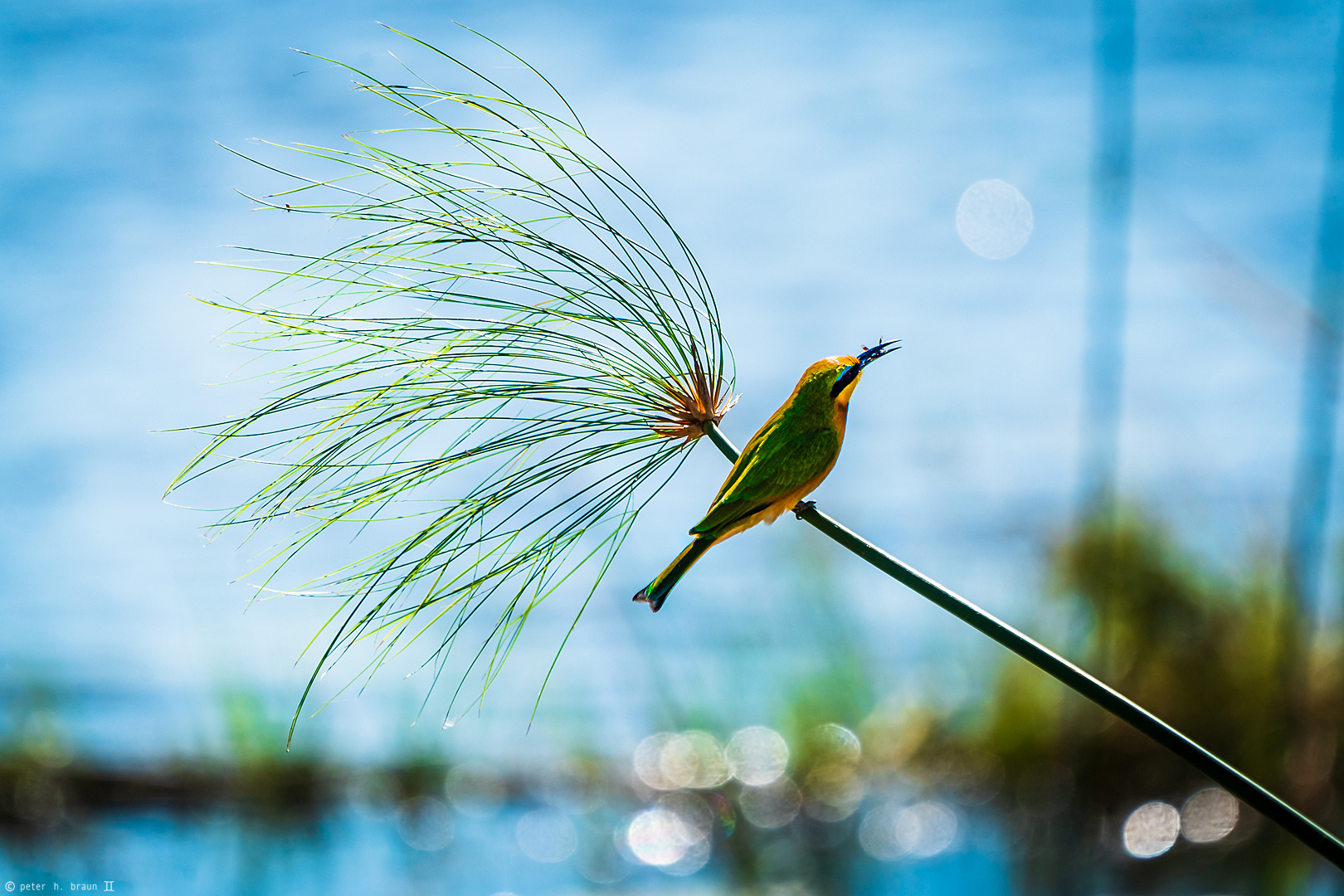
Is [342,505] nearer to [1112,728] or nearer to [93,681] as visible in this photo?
[1112,728]

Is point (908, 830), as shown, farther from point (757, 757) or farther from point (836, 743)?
point (757, 757)

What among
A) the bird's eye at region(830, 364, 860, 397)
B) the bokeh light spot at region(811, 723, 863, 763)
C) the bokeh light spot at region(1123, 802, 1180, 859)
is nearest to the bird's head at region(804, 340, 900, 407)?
the bird's eye at region(830, 364, 860, 397)

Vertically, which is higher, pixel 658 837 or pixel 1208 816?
pixel 1208 816

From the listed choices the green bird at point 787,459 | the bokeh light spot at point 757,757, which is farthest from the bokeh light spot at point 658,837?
the green bird at point 787,459

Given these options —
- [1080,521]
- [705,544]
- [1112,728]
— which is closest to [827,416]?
[705,544]

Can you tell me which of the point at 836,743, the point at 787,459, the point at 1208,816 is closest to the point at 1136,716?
the point at 787,459

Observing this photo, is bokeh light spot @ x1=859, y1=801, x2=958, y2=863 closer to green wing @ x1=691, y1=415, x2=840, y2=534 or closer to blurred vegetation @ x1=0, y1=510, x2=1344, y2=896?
blurred vegetation @ x1=0, y1=510, x2=1344, y2=896
